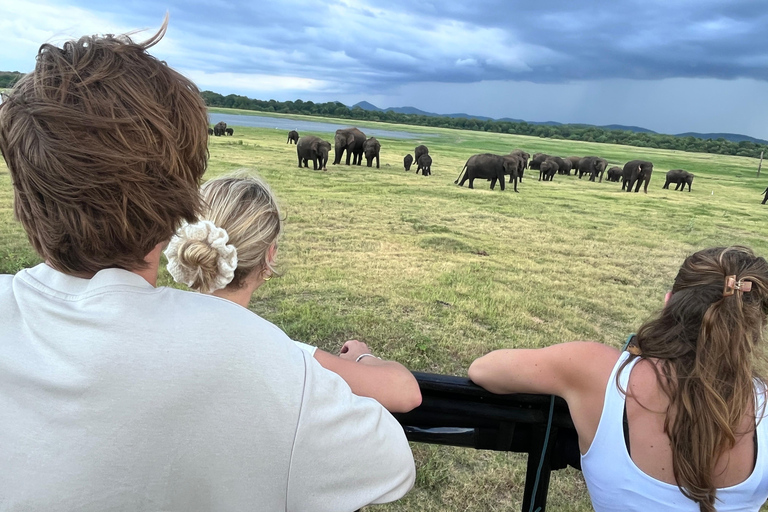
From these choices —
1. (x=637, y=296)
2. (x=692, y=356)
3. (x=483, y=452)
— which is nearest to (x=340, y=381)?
(x=692, y=356)

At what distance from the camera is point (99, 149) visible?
914mm

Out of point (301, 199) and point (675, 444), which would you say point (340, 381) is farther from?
point (301, 199)

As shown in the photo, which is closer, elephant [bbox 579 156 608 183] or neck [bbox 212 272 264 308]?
neck [bbox 212 272 264 308]

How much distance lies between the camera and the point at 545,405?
1.65 meters

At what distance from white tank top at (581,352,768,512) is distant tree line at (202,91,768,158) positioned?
68.2 meters

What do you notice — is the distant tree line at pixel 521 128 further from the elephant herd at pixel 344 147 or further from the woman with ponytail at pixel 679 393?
the woman with ponytail at pixel 679 393

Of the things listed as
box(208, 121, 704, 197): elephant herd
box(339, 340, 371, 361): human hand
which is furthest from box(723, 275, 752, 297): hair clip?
box(208, 121, 704, 197): elephant herd

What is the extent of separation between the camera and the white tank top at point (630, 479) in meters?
1.46

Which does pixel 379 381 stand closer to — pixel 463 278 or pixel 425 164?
pixel 463 278

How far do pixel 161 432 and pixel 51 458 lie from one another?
0.17 m

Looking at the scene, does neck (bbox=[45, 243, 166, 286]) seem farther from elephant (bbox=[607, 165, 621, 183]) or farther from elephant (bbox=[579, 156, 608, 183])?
elephant (bbox=[607, 165, 621, 183])

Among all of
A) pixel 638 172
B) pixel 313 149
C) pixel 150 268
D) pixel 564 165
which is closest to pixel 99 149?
pixel 150 268

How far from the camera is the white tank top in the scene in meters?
1.46

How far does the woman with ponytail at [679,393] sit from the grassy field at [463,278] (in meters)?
0.12
